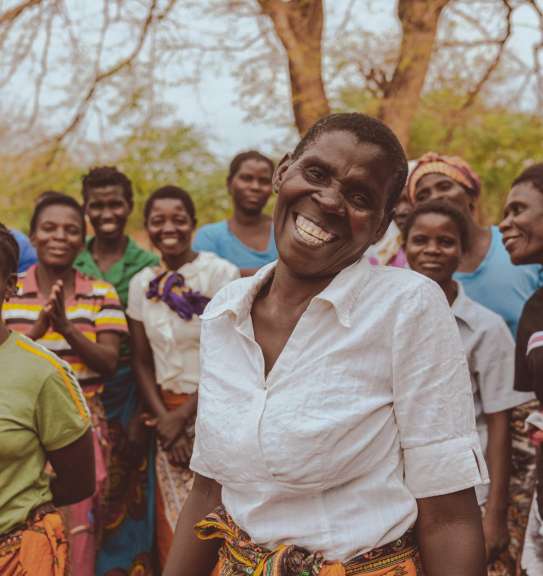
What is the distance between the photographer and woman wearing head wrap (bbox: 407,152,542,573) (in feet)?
9.27

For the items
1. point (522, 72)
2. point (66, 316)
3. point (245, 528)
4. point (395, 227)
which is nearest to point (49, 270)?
point (66, 316)

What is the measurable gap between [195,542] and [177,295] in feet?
6.47

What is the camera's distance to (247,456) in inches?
54.4

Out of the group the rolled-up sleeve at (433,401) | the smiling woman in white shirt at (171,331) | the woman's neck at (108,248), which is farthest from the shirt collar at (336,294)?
the woman's neck at (108,248)

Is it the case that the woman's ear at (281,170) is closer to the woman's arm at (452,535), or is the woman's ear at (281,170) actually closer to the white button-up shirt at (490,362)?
the woman's arm at (452,535)

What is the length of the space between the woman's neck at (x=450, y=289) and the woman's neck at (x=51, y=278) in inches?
65.1

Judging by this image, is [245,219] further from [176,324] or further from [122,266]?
[176,324]

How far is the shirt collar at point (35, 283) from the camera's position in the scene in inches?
131

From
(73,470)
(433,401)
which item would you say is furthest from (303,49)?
(433,401)

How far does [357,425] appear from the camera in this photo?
1.34 metres

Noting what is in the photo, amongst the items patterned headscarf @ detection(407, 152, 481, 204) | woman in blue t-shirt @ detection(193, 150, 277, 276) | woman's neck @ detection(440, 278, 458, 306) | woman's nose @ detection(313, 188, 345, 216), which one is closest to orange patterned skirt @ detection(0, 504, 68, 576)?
woman's nose @ detection(313, 188, 345, 216)

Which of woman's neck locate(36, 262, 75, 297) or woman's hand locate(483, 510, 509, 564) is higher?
woman's neck locate(36, 262, 75, 297)

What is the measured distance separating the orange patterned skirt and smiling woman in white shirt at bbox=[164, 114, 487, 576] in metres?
0.74

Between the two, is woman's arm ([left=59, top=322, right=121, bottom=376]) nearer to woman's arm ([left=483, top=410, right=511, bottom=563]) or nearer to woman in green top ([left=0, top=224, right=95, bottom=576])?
woman in green top ([left=0, top=224, right=95, bottom=576])
